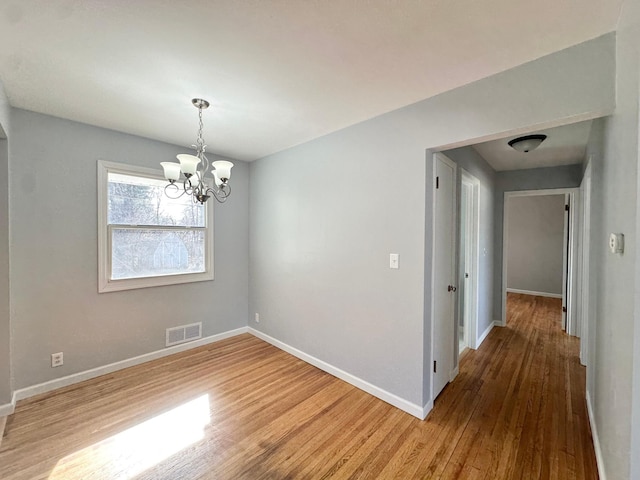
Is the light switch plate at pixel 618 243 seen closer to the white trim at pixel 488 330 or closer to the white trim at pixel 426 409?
the white trim at pixel 426 409

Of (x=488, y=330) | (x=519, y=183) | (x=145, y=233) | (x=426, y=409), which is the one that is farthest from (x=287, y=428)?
(x=519, y=183)

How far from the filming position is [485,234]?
397 centimetres

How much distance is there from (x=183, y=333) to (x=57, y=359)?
1.13 metres

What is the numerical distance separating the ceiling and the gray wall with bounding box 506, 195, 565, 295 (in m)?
5.83

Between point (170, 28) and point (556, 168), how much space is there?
506cm

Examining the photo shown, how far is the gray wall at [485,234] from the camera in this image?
349 cm

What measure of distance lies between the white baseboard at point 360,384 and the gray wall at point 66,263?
1.46 metres

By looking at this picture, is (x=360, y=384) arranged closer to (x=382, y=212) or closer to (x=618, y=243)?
(x=382, y=212)

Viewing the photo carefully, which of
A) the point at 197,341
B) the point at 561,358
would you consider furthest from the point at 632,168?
the point at 197,341

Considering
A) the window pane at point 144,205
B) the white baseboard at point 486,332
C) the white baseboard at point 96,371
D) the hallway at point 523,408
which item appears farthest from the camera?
the white baseboard at point 486,332

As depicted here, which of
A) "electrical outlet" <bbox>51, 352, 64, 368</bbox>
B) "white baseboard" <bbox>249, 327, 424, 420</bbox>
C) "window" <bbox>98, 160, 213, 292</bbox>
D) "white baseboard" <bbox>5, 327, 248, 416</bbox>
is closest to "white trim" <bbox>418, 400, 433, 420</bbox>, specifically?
"white baseboard" <bbox>249, 327, 424, 420</bbox>

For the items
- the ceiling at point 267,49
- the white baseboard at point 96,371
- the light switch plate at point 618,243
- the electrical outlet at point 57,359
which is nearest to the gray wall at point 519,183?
the ceiling at point 267,49

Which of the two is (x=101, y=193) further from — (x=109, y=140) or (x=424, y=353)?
(x=424, y=353)

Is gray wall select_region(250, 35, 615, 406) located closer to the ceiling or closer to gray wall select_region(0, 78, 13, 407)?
the ceiling
